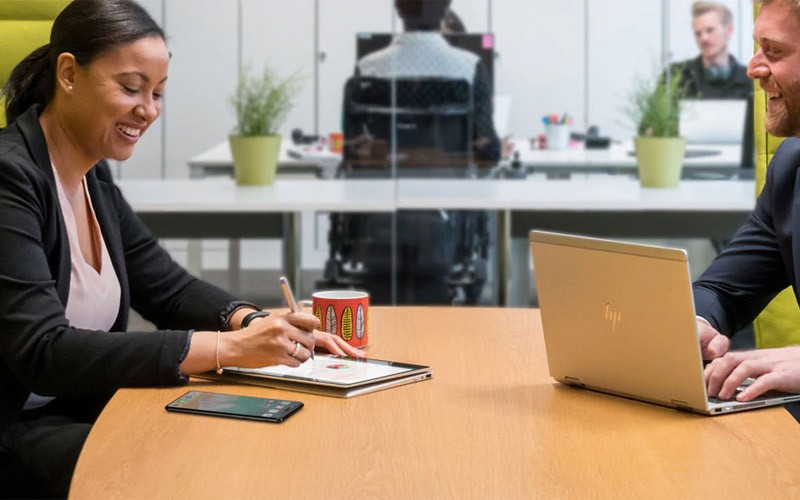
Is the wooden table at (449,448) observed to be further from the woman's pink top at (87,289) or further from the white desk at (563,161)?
the white desk at (563,161)

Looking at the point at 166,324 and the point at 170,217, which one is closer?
the point at 166,324

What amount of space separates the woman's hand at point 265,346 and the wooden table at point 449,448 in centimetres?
4

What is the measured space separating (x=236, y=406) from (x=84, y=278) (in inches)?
22.0

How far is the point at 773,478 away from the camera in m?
1.21

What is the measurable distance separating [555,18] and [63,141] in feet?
14.3

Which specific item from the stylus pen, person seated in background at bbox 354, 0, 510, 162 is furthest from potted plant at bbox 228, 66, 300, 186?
the stylus pen

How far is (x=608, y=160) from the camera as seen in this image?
17.3 feet

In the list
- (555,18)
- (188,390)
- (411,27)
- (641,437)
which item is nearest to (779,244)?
(641,437)

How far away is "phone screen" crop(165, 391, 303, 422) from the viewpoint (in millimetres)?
1417

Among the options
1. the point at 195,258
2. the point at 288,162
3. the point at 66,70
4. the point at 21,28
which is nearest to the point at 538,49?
the point at 288,162

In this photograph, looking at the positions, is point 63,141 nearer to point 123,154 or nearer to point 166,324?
point 123,154

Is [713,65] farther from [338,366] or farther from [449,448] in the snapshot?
[449,448]

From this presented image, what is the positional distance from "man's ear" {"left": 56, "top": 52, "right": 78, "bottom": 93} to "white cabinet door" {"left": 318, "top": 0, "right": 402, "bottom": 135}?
13.2ft

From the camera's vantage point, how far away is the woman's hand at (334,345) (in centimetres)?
174
